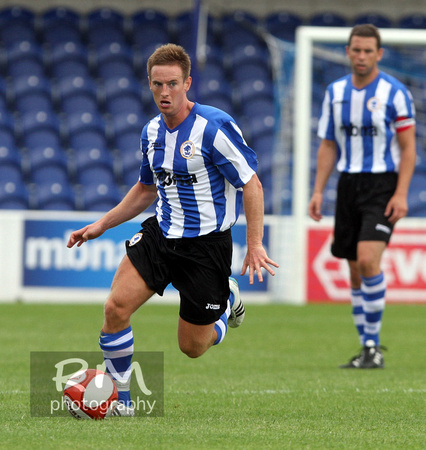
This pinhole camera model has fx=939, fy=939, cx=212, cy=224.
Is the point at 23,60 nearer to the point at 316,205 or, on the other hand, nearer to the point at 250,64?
the point at 250,64

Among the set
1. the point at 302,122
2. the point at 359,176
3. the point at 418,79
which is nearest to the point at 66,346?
the point at 359,176

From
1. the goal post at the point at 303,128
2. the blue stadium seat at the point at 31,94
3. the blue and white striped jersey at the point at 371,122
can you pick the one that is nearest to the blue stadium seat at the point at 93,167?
the blue stadium seat at the point at 31,94

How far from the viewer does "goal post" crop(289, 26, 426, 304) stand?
11625 millimetres

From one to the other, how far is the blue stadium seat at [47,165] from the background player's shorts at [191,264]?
1043 cm

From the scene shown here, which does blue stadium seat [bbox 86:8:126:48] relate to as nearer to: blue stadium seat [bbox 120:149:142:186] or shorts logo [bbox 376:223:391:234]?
blue stadium seat [bbox 120:149:142:186]

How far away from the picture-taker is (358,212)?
6.50m

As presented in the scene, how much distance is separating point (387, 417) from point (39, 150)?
1173 centimetres

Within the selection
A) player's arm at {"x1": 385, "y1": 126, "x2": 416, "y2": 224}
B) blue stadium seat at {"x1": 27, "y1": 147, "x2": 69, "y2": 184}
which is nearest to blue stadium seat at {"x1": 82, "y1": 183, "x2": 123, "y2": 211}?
blue stadium seat at {"x1": 27, "y1": 147, "x2": 69, "y2": 184}

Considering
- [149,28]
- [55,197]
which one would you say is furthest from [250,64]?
[55,197]

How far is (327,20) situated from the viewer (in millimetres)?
17688

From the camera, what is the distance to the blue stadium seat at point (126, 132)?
1583 cm

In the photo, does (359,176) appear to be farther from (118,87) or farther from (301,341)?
(118,87)

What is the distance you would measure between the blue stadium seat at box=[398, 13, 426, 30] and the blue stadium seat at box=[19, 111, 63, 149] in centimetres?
675

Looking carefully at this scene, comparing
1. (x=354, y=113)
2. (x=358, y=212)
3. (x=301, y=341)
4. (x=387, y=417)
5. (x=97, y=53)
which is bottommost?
(x=301, y=341)
